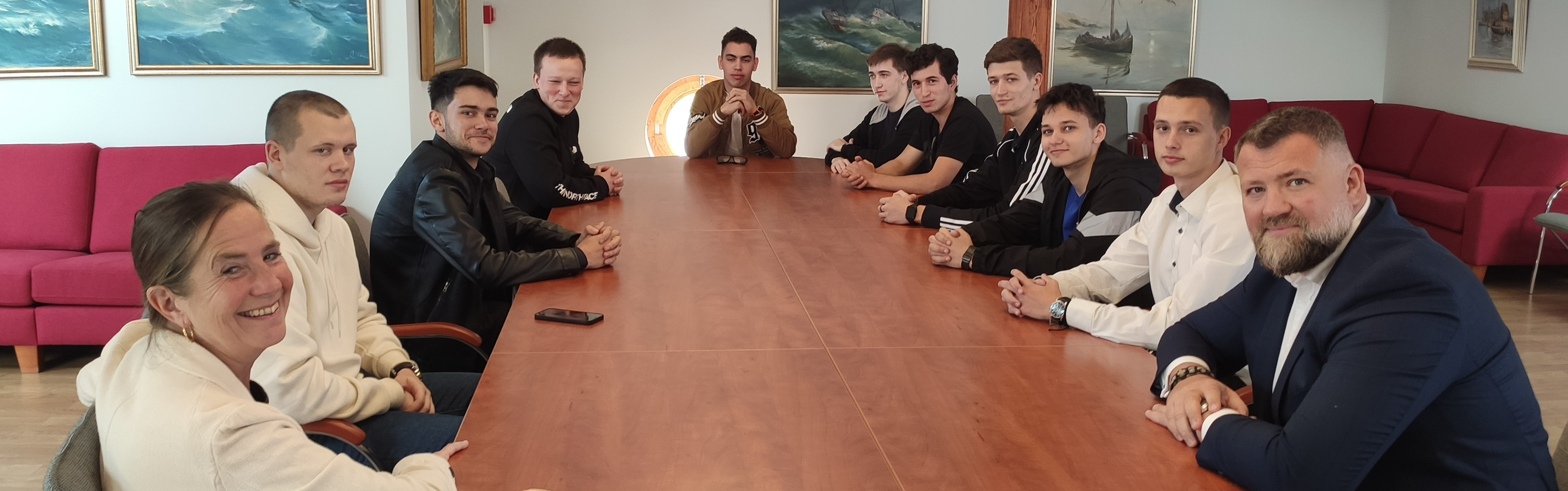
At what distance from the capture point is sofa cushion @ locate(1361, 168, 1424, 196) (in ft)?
24.9

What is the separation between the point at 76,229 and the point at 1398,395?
17.5ft

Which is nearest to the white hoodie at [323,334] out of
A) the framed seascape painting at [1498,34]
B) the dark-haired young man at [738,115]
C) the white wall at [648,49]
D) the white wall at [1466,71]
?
the dark-haired young man at [738,115]

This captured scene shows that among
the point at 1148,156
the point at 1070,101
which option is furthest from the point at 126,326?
the point at 1148,156

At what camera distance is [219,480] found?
150 centimetres

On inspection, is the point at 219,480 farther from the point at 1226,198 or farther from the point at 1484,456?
the point at 1226,198

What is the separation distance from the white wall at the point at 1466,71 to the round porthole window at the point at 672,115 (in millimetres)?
5219

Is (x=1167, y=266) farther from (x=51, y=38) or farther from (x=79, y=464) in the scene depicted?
(x=51, y=38)

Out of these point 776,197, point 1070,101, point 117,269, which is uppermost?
point 1070,101

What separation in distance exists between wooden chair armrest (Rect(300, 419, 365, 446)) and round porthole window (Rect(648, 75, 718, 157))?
6242mm

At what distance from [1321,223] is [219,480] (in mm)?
1664

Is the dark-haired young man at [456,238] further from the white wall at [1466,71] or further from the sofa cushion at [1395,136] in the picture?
the sofa cushion at [1395,136]

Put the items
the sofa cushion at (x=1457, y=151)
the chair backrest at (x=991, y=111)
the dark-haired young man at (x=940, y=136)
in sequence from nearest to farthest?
the dark-haired young man at (x=940, y=136)
the sofa cushion at (x=1457, y=151)
the chair backrest at (x=991, y=111)

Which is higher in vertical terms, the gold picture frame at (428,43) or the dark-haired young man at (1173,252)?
the gold picture frame at (428,43)

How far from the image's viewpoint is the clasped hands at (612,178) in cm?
487
